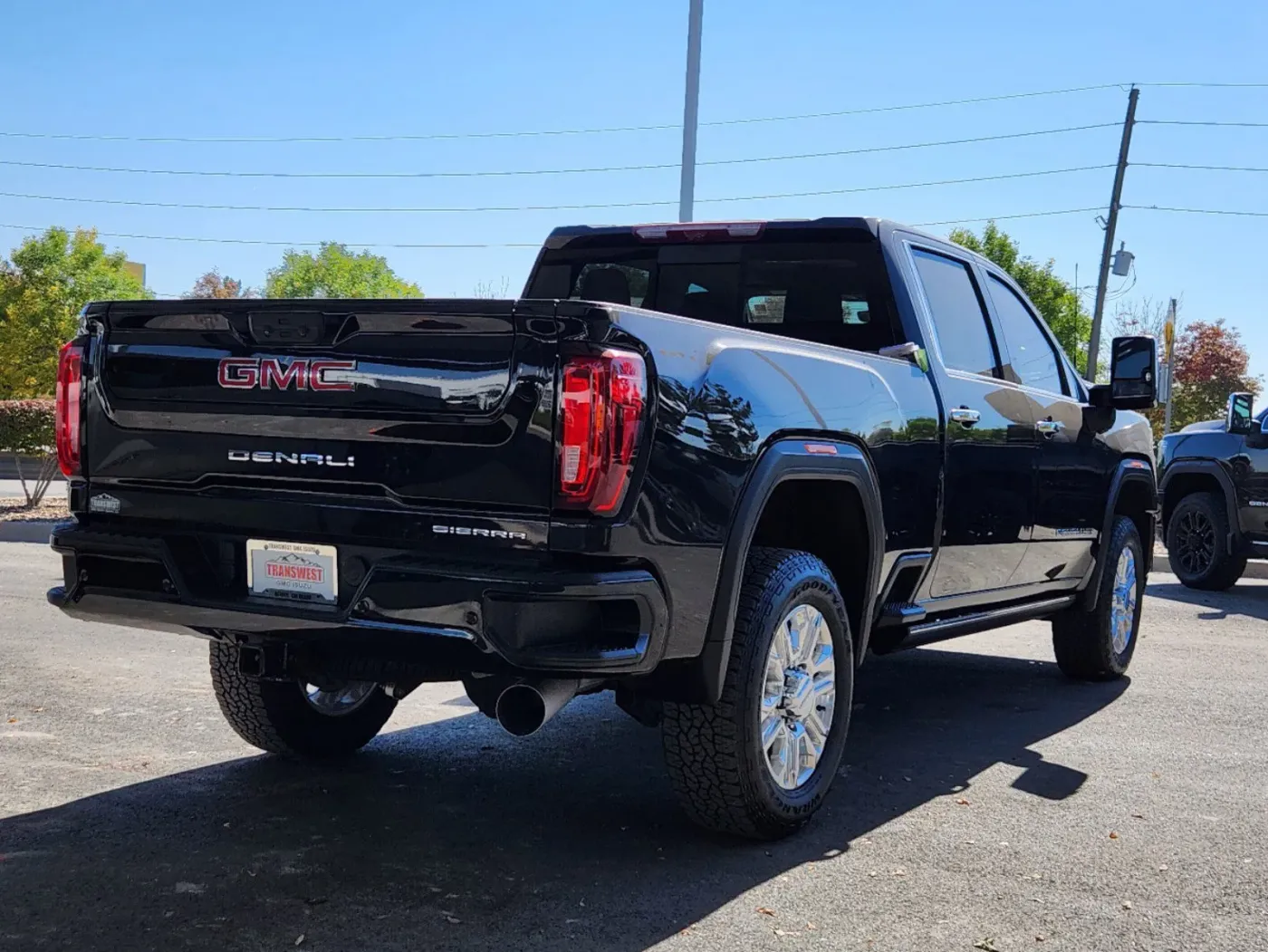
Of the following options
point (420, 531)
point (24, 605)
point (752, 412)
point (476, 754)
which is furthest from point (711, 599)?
point (24, 605)

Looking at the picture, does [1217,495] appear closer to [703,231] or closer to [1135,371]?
[1135,371]

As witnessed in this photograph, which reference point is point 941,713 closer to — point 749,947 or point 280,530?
point 749,947

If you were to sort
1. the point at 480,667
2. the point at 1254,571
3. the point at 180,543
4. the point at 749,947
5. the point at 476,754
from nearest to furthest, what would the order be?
the point at 749,947
the point at 480,667
the point at 180,543
the point at 476,754
the point at 1254,571

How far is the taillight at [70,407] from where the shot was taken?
4.16 metres

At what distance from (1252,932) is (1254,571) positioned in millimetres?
11684

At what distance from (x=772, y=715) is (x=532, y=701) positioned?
0.89 m

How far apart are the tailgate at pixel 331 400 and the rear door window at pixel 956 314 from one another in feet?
8.23

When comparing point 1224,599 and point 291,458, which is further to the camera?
point 1224,599

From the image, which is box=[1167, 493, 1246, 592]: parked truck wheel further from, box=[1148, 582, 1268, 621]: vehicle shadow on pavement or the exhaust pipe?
the exhaust pipe

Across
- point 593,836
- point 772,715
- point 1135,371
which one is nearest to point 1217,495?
point 1135,371

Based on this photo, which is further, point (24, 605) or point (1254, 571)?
point (1254, 571)

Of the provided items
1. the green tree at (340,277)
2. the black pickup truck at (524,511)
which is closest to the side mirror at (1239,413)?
the black pickup truck at (524,511)

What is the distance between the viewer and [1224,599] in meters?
11.8

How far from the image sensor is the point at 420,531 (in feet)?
11.7
